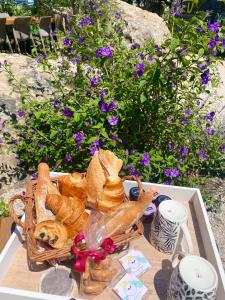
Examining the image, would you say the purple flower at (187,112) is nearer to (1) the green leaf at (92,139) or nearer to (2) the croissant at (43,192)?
(1) the green leaf at (92,139)

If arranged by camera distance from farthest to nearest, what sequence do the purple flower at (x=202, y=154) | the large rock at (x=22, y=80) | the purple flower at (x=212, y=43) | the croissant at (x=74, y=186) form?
the large rock at (x=22, y=80), the purple flower at (x=202, y=154), the purple flower at (x=212, y=43), the croissant at (x=74, y=186)

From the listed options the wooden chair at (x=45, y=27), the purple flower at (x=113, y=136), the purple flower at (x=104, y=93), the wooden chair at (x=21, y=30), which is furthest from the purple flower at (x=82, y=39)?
the wooden chair at (x=45, y=27)

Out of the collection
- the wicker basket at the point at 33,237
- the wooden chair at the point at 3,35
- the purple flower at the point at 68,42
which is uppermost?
the purple flower at the point at 68,42

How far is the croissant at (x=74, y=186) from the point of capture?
151 centimetres

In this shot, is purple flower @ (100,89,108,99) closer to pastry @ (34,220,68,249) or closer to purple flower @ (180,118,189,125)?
purple flower @ (180,118,189,125)

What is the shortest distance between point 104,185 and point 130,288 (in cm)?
48

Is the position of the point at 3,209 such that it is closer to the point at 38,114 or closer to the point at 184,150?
the point at 38,114

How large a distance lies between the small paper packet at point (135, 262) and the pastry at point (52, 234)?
0.99 ft

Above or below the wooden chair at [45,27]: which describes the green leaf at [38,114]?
above

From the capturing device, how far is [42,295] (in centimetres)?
115

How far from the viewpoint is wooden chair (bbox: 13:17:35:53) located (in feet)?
22.6

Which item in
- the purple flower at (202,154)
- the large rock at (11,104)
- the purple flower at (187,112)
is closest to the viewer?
the purple flower at (187,112)

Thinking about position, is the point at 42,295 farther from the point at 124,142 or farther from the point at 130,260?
the point at 124,142

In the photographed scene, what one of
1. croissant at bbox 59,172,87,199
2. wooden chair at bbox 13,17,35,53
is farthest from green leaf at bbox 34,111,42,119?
wooden chair at bbox 13,17,35,53
